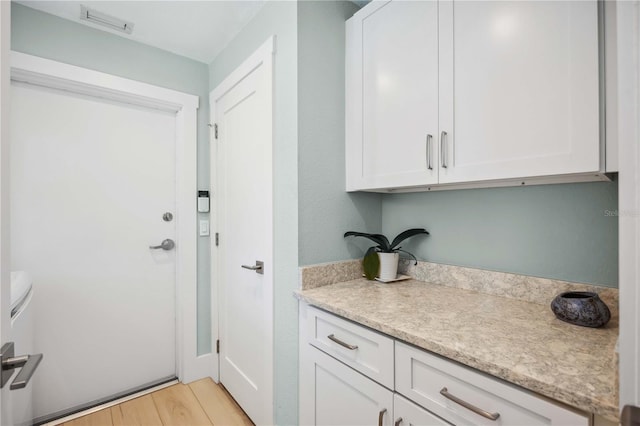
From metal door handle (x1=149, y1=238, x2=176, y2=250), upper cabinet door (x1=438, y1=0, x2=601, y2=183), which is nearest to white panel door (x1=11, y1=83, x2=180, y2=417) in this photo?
metal door handle (x1=149, y1=238, x2=176, y2=250)

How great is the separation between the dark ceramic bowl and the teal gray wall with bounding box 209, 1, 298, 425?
101cm

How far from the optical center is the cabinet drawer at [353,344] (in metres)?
1.01

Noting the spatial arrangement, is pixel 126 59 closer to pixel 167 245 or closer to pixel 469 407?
pixel 167 245

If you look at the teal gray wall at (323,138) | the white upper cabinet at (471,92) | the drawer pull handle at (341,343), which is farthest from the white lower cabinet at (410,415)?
the white upper cabinet at (471,92)

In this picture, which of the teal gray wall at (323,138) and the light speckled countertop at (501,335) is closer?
the light speckled countertop at (501,335)

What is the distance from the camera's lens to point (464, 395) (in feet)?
2.66

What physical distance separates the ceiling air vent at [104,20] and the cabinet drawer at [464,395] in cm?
227

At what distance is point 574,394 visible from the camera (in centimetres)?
62

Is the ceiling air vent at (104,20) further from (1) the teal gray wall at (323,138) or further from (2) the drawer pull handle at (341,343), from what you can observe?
(2) the drawer pull handle at (341,343)

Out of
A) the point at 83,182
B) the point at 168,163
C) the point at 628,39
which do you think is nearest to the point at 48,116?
the point at 83,182

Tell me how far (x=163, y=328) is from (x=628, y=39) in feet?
8.49

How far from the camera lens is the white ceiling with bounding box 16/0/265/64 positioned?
164 cm

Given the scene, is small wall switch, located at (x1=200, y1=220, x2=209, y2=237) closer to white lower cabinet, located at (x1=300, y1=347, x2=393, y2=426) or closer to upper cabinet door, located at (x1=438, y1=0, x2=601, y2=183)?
white lower cabinet, located at (x1=300, y1=347, x2=393, y2=426)

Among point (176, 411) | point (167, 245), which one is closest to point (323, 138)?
point (167, 245)
